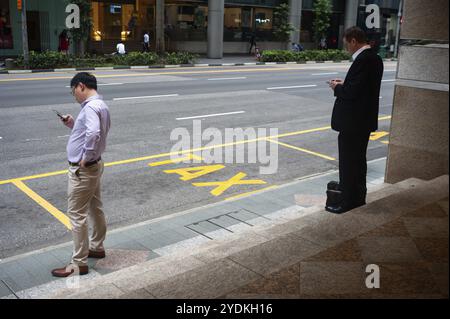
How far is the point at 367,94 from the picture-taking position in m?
5.32

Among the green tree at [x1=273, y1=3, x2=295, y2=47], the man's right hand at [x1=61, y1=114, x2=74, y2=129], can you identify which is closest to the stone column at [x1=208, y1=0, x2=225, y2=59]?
the green tree at [x1=273, y1=3, x2=295, y2=47]

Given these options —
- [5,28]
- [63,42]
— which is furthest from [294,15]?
[5,28]

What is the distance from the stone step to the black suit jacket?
1.05 meters

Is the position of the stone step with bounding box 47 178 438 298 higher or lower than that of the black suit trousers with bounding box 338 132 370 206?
lower

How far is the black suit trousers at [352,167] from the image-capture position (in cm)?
557

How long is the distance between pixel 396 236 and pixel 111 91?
1581 cm

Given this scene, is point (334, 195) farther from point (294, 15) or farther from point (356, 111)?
point (294, 15)

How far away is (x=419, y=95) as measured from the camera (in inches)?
260

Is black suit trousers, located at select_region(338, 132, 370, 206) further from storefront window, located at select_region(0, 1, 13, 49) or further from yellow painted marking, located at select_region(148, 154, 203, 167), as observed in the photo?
storefront window, located at select_region(0, 1, 13, 49)

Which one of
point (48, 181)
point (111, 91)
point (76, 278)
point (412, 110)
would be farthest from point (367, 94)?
point (111, 91)

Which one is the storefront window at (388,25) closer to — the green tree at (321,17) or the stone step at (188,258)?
the green tree at (321,17)

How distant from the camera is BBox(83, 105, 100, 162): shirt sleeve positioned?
195 inches

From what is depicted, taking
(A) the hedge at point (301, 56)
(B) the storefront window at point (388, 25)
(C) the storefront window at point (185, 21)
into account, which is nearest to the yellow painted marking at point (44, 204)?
(A) the hedge at point (301, 56)

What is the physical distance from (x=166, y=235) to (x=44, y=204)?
2.21 meters
